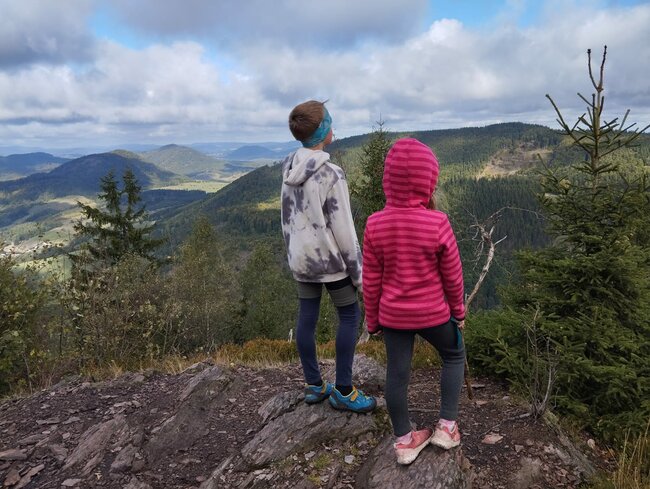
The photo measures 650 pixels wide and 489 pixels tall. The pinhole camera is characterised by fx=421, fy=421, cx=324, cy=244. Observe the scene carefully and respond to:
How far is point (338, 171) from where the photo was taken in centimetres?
372

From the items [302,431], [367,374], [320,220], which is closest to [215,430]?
[302,431]

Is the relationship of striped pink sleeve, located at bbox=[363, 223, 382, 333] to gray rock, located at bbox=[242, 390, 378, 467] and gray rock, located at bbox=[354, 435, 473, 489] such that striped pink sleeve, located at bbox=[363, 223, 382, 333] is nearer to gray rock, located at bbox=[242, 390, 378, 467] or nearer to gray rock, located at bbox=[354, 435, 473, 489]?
gray rock, located at bbox=[354, 435, 473, 489]

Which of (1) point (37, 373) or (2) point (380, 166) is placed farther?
(2) point (380, 166)

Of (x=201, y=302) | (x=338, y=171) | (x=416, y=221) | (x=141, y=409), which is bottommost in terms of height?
(x=201, y=302)

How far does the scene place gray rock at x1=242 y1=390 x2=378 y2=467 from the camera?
4.02 m

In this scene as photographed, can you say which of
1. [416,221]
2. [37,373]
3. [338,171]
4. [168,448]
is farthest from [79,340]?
[416,221]

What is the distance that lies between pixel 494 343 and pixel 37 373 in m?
10.4

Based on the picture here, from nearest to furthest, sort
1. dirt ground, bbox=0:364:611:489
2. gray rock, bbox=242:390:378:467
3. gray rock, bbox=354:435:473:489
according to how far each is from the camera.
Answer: gray rock, bbox=354:435:473:489
dirt ground, bbox=0:364:611:489
gray rock, bbox=242:390:378:467

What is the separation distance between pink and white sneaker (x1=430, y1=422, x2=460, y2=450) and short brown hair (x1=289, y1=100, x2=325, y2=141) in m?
2.74

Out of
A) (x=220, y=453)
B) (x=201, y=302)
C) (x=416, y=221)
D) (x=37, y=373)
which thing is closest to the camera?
(x=416, y=221)

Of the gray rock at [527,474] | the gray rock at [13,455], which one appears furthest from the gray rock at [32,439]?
the gray rock at [527,474]

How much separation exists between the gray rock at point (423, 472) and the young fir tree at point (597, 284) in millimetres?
1978

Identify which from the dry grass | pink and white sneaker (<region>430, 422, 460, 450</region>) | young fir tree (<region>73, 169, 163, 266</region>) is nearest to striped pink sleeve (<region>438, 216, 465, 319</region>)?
pink and white sneaker (<region>430, 422, 460, 450</region>)

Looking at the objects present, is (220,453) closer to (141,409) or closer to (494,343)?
(141,409)
